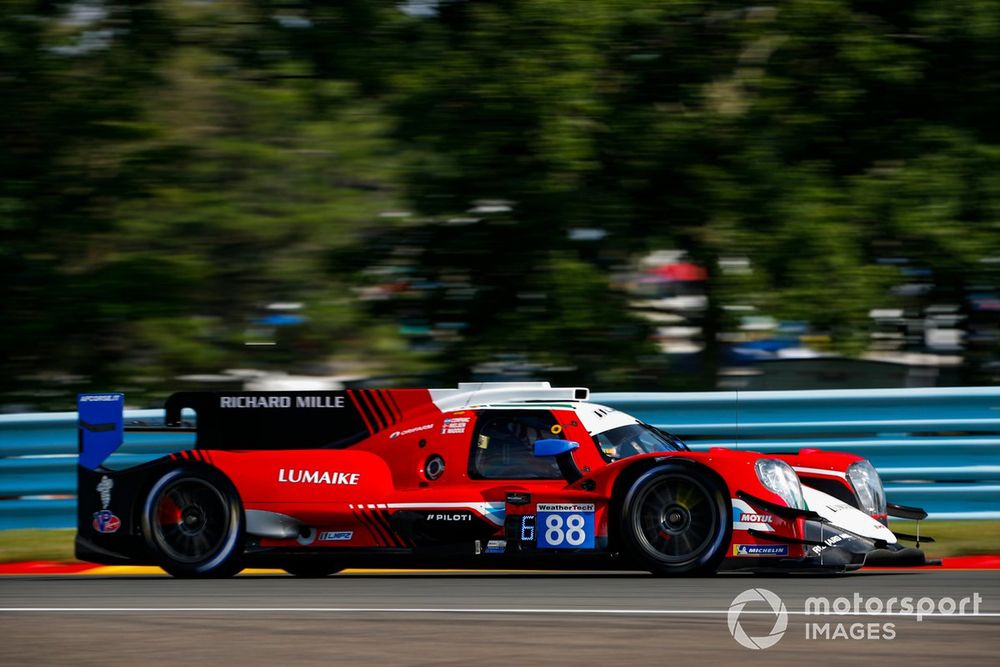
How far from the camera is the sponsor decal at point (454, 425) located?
26.0 ft

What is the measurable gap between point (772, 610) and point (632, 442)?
195cm

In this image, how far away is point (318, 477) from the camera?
8.02 metres

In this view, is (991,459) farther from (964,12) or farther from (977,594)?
(964,12)

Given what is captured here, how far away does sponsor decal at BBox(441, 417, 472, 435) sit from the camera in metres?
7.91

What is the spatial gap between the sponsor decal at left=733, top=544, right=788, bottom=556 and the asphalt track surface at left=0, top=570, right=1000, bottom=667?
15cm

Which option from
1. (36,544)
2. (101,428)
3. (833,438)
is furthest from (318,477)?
(833,438)

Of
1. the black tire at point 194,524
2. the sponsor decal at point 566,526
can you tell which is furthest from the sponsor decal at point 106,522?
the sponsor decal at point 566,526

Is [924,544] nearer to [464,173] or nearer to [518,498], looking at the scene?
[518,498]

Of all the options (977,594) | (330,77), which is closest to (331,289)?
(330,77)

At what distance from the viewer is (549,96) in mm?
11148

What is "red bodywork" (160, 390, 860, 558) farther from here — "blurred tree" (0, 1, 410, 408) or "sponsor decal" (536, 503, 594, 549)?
"blurred tree" (0, 1, 410, 408)

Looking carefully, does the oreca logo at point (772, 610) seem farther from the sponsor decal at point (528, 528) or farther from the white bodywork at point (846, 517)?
the sponsor decal at point (528, 528)

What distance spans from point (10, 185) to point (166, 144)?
137cm

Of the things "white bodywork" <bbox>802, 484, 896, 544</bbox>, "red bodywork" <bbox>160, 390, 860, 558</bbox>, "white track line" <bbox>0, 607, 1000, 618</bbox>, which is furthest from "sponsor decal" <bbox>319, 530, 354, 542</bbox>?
"white bodywork" <bbox>802, 484, 896, 544</bbox>
